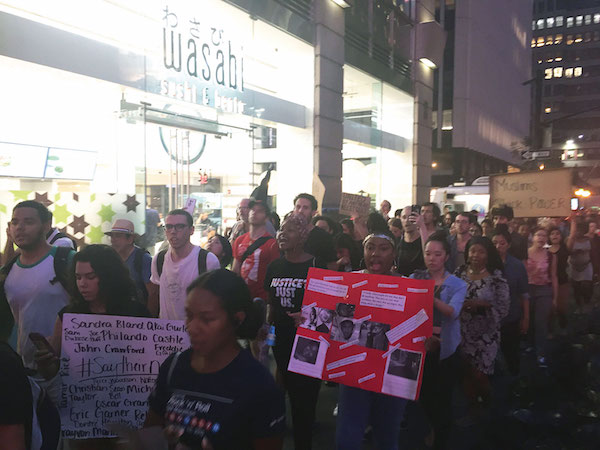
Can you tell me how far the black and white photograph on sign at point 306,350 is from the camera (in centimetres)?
343

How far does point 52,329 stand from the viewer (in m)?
3.51

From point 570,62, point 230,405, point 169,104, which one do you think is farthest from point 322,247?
point 570,62

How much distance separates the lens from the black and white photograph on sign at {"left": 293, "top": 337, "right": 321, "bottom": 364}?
3.43 metres

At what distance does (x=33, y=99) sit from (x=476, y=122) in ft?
120

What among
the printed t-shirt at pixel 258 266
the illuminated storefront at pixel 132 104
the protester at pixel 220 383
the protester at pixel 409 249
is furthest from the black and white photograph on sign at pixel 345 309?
the illuminated storefront at pixel 132 104

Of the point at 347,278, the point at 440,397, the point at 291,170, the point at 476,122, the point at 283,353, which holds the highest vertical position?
the point at 476,122

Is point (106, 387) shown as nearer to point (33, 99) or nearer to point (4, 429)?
point (4, 429)

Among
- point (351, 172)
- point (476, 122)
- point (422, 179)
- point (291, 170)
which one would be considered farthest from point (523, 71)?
point (291, 170)

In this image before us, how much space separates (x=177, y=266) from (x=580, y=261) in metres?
8.01

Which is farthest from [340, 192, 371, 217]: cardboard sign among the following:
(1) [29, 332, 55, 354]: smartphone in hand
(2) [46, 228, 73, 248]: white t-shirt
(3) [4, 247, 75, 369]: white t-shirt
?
(1) [29, 332, 55, 354]: smartphone in hand

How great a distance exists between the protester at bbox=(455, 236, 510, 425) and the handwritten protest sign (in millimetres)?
2753

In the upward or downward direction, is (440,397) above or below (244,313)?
below

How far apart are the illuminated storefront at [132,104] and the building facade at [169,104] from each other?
0.02m

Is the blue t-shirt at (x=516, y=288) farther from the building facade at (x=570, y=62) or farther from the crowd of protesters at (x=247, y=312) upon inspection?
the building facade at (x=570, y=62)
